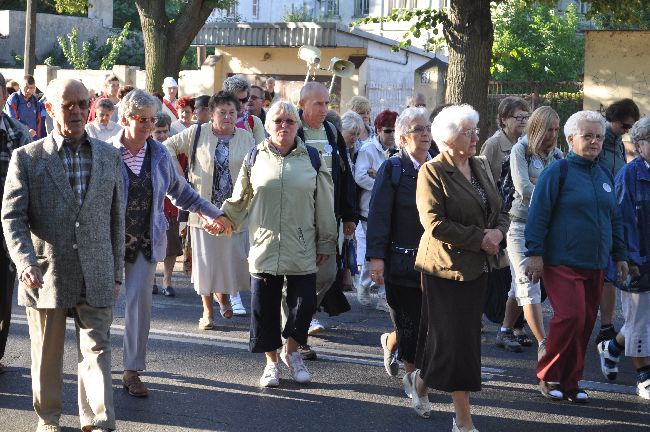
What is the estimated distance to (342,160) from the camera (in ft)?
28.5

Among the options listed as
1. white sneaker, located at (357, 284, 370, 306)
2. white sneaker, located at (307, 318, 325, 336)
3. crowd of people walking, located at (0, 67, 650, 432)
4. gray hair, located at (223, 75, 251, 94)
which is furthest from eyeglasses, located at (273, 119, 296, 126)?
white sneaker, located at (357, 284, 370, 306)

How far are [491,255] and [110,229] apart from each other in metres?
2.14

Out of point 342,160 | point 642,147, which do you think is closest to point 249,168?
point 342,160

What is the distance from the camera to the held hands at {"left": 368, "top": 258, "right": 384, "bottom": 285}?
6.94m

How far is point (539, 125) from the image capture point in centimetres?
802

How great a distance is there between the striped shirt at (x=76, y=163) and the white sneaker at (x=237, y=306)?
4.35 m

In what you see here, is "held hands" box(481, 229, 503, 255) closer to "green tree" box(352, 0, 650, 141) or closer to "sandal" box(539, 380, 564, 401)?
"sandal" box(539, 380, 564, 401)

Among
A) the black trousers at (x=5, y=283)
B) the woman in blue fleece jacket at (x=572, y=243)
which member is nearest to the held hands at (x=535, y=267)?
the woman in blue fleece jacket at (x=572, y=243)

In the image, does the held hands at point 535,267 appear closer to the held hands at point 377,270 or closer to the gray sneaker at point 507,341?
the held hands at point 377,270

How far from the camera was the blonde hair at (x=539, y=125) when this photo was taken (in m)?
7.99

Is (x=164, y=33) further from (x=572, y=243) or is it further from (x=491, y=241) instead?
(x=491, y=241)

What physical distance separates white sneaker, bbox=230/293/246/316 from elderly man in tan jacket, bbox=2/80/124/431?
407 centimetres

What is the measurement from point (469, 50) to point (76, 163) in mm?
9524

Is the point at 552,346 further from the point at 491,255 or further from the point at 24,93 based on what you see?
the point at 24,93
